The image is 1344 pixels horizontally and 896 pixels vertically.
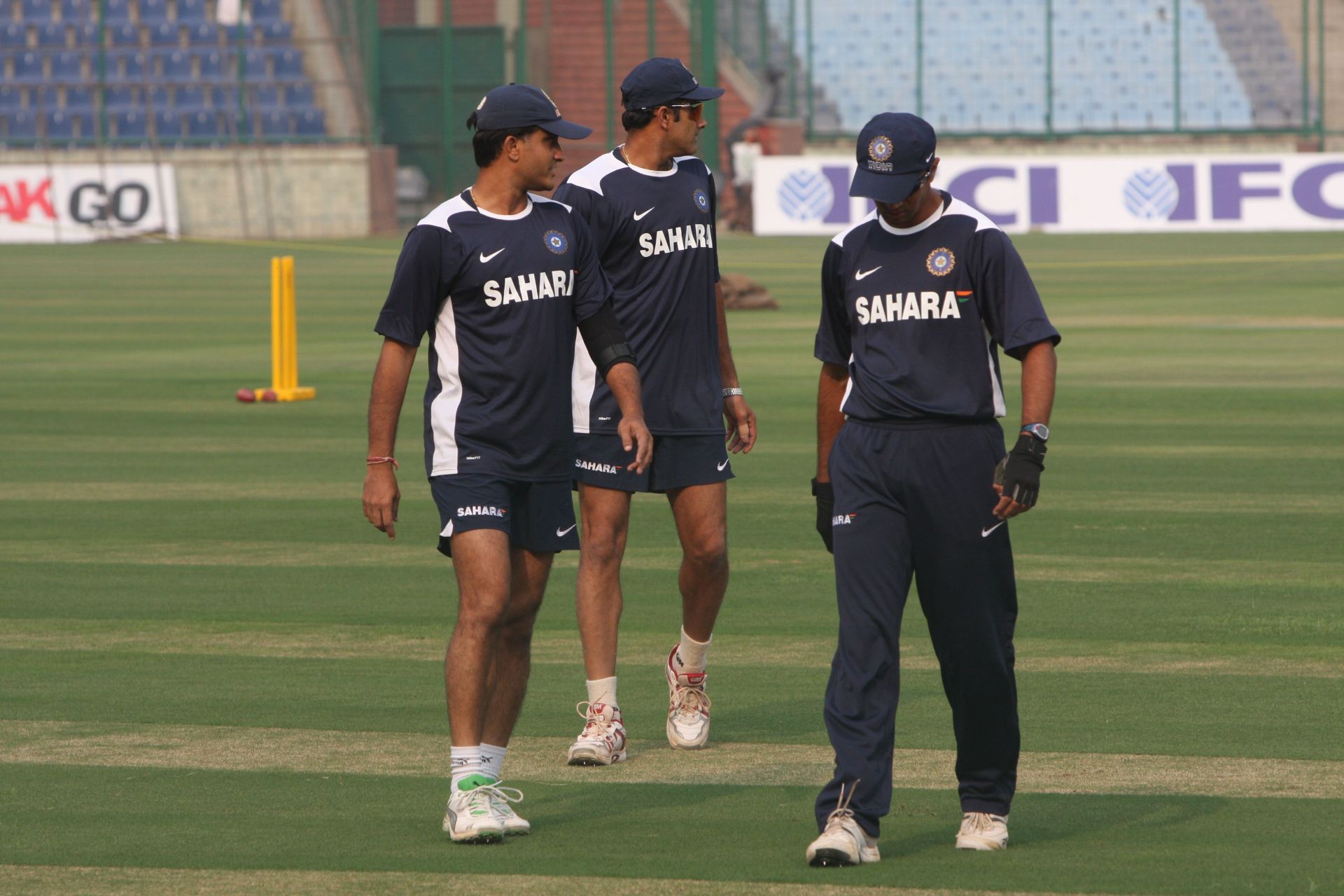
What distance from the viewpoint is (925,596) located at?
5.50 m

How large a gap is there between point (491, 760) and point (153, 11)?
49335mm

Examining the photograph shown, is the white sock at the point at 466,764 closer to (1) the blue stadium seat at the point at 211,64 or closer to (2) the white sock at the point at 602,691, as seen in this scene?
(2) the white sock at the point at 602,691

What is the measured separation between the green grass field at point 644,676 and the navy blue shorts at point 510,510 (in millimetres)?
796

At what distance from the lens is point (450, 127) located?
173ft

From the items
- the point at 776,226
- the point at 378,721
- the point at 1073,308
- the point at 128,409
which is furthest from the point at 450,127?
the point at 378,721

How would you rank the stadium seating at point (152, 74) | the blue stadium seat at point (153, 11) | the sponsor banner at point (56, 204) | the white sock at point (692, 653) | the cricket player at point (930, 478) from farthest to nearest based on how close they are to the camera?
the blue stadium seat at point (153, 11) → the stadium seating at point (152, 74) → the sponsor banner at point (56, 204) → the white sock at point (692, 653) → the cricket player at point (930, 478)

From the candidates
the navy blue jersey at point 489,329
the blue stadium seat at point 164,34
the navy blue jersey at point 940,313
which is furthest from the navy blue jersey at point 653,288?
the blue stadium seat at point 164,34

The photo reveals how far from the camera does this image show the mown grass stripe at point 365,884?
16.7 feet

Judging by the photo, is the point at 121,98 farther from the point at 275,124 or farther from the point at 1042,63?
the point at 1042,63

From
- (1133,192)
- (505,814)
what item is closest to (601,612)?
(505,814)

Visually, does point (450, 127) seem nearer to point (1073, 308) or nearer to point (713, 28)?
point (713, 28)

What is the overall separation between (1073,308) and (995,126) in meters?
24.4

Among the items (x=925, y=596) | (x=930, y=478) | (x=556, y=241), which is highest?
(x=556, y=241)

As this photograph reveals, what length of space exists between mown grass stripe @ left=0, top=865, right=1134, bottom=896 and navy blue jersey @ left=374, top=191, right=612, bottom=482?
1179 millimetres
